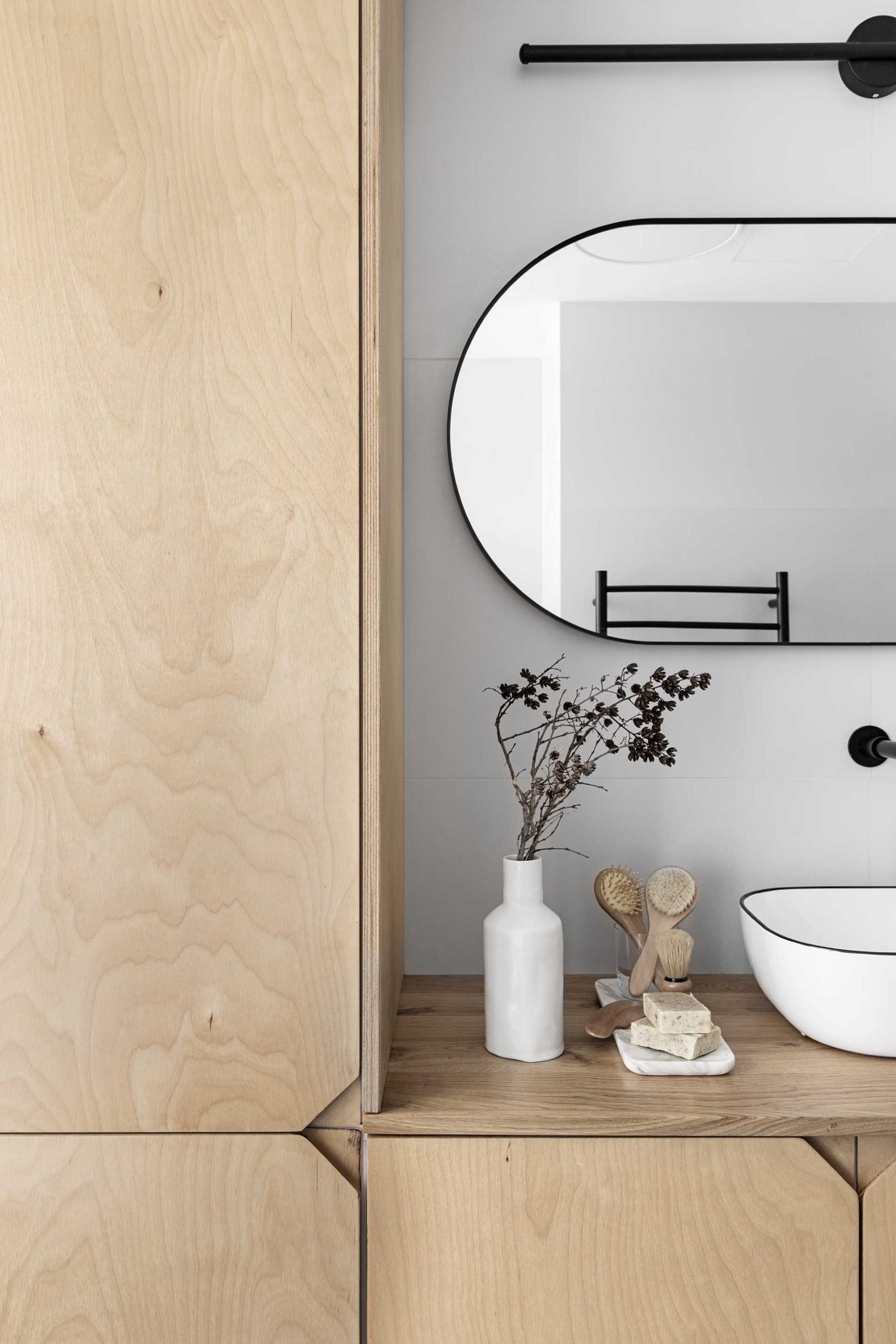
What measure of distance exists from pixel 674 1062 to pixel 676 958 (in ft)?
0.62

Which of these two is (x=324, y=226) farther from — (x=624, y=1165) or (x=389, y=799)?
(x=624, y=1165)

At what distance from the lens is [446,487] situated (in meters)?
1.23

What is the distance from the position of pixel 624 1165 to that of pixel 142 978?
1.53 ft

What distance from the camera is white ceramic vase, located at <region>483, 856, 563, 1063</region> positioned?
3.07 feet

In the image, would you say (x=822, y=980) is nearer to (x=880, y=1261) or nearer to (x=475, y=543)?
(x=880, y=1261)

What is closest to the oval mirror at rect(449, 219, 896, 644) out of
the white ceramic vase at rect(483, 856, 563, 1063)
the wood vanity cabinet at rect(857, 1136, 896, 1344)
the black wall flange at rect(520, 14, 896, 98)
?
the black wall flange at rect(520, 14, 896, 98)

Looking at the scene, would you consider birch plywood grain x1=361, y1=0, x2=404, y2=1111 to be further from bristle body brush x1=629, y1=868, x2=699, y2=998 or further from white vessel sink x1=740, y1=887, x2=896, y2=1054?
white vessel sink x1=740, y1=887, x2=896, y2=1054

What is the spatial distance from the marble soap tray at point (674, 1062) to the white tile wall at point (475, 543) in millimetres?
294

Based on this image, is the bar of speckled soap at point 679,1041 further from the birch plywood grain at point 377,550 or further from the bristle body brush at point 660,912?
the birch plywood grain at point 377,550

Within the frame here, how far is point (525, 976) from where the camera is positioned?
94 centimetres

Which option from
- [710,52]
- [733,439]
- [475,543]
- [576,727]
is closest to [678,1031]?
[576,727]

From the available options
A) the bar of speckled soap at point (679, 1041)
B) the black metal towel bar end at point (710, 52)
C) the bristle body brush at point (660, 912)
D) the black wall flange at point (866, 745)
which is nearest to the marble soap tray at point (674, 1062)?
the bar of speckled soap at point (679, 1041)

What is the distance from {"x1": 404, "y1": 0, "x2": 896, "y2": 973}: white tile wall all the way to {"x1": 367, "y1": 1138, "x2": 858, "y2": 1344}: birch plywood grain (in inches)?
16.6

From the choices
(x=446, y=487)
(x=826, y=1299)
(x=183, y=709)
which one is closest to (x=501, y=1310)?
(x=826, y=1299)
